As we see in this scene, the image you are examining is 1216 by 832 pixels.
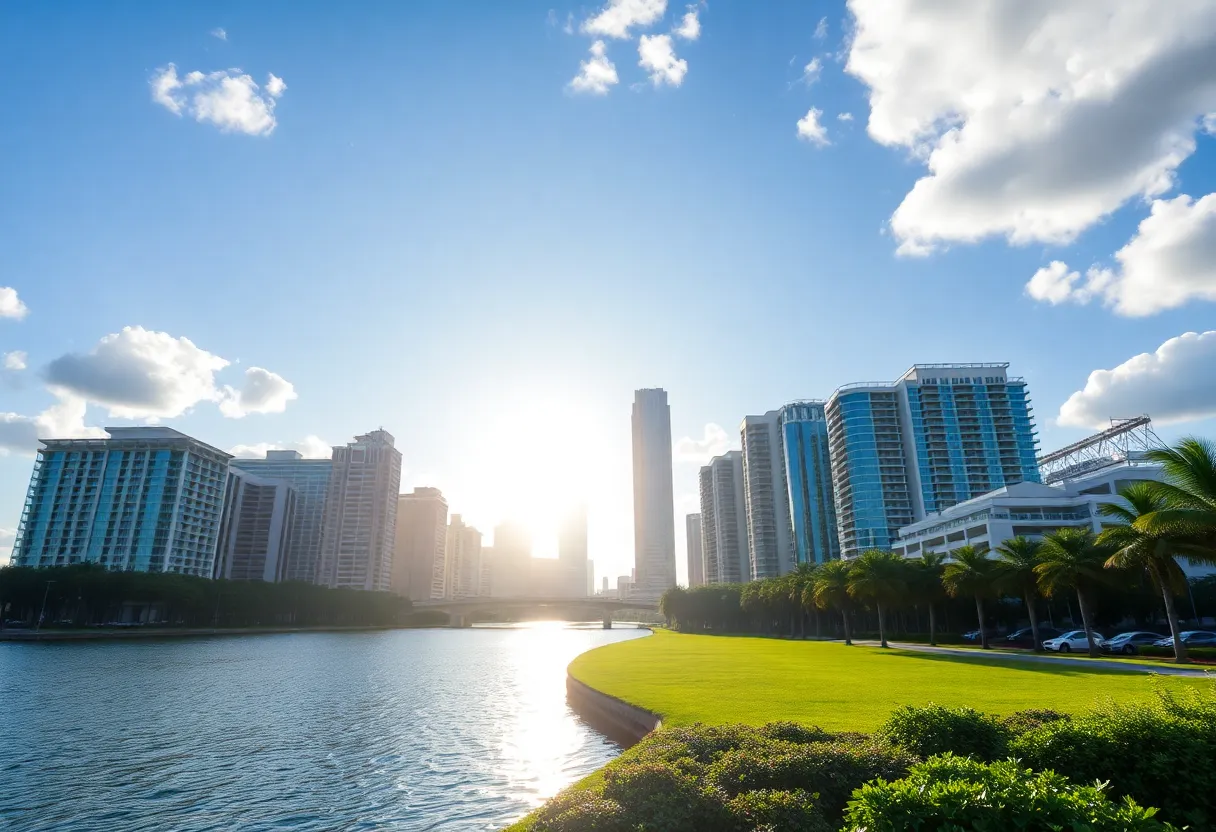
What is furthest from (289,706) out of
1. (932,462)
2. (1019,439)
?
(1019,439)

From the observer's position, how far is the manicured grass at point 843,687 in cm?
2486

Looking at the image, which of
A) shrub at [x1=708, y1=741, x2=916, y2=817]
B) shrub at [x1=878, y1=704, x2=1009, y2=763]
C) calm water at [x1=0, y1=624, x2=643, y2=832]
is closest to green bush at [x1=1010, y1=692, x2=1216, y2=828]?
shrub at [x1=878, y1=704, x2=1009, y2=763]

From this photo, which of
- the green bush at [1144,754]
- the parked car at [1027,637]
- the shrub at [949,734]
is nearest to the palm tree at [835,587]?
the parked car at [1027,637]

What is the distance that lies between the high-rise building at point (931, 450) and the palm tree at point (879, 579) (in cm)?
11257

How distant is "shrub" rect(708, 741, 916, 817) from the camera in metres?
13.2

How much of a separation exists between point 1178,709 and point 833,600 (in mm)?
80711

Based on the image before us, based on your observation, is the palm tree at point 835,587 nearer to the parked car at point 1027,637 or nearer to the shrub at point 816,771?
the parked car at point 1027,637

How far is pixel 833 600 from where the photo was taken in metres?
88.9

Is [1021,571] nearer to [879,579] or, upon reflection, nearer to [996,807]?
[879,579]

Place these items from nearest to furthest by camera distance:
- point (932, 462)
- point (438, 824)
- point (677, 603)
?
point (438, 824) → point (677, 603) → point (932, 462)

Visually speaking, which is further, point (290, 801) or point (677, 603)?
point (677, 603)

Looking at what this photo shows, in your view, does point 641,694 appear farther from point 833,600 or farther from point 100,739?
point 833,600

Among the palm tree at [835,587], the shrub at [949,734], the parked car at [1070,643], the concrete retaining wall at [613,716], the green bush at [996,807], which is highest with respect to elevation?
the palm tree at [835,587]

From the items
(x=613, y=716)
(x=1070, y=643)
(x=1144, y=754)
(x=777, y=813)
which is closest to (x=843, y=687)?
(x=613, y=716)
